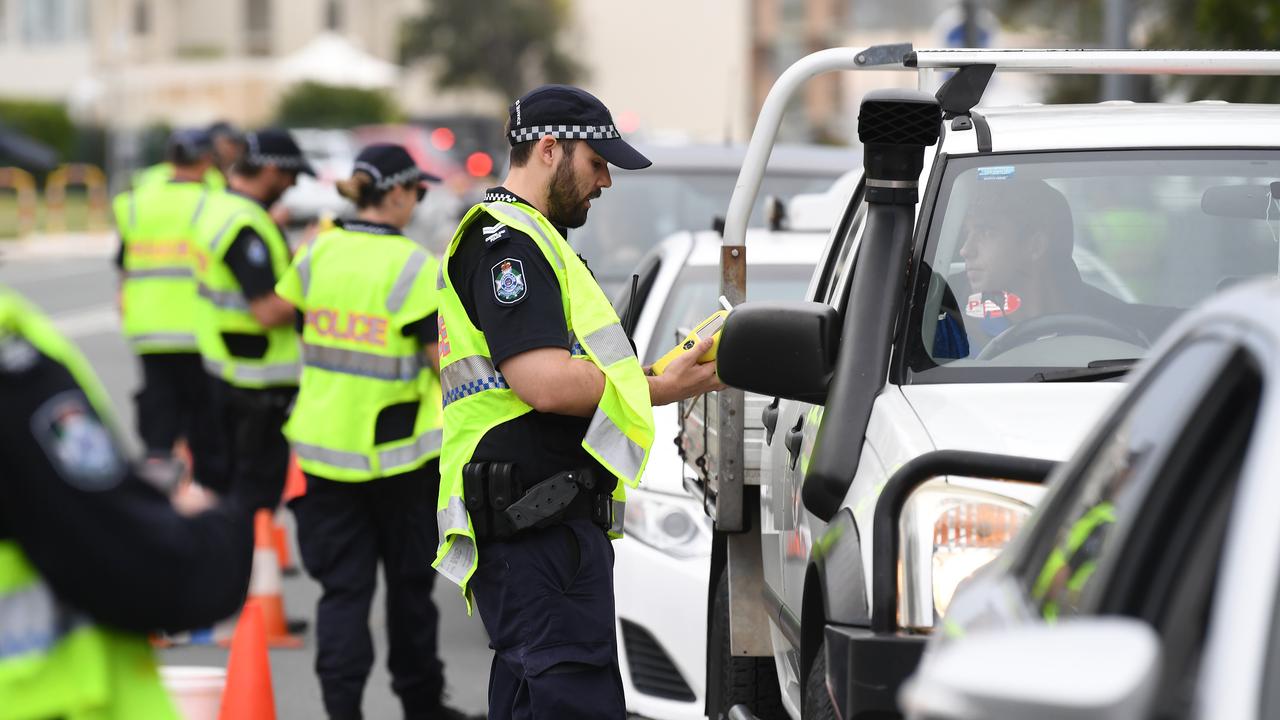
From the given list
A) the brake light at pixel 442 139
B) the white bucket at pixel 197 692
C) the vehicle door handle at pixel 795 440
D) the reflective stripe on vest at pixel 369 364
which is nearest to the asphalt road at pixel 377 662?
the reflective stripe on vest at pixel 369 364

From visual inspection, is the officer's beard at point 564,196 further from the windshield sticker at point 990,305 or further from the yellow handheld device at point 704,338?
the windshield sticker at point 990,305

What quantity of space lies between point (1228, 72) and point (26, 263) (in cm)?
2876

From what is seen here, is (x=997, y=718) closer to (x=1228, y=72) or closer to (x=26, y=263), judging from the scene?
(x=1228, y=72)

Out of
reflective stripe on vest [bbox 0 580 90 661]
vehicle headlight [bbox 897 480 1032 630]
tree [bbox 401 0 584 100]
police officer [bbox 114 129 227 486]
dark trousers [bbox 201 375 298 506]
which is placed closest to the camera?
reflective stripe on vest [bbox 0 580 90 661]

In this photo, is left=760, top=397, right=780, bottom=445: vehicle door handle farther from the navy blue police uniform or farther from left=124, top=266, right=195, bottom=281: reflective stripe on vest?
left=124, top=266, right=195, bottom=281: reflective stripe on vest

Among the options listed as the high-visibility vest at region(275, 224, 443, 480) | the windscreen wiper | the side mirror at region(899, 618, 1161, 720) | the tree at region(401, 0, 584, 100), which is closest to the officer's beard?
the windscreen wiper

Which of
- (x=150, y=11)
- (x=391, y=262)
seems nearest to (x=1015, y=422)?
(x=391, y=262)

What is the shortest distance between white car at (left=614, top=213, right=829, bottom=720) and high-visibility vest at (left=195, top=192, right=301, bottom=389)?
1712 mm

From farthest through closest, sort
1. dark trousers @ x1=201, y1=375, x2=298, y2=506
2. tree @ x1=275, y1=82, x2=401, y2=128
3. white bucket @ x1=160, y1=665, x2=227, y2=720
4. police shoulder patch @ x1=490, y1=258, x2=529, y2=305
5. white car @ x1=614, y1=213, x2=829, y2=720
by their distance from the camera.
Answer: tree @ x1=275, y1=82, x2=401, y2=128 < dark trousers @ x1=201, y1=375, x2=298, y2=506 < white car @ x1=614, y1=213, x2=829, y2=720 < white bucket @ x1=160, y1=665, x2=227, y2=720 < police shoulder patch @ x1=490, y1=258, x2=529, y2=305

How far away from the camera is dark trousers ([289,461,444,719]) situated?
6535mm

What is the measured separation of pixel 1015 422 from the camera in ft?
12.4

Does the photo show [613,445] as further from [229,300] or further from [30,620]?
[229,300]

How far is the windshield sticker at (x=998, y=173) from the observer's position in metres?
4.49

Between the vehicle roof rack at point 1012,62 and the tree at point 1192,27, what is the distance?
10.3 m
